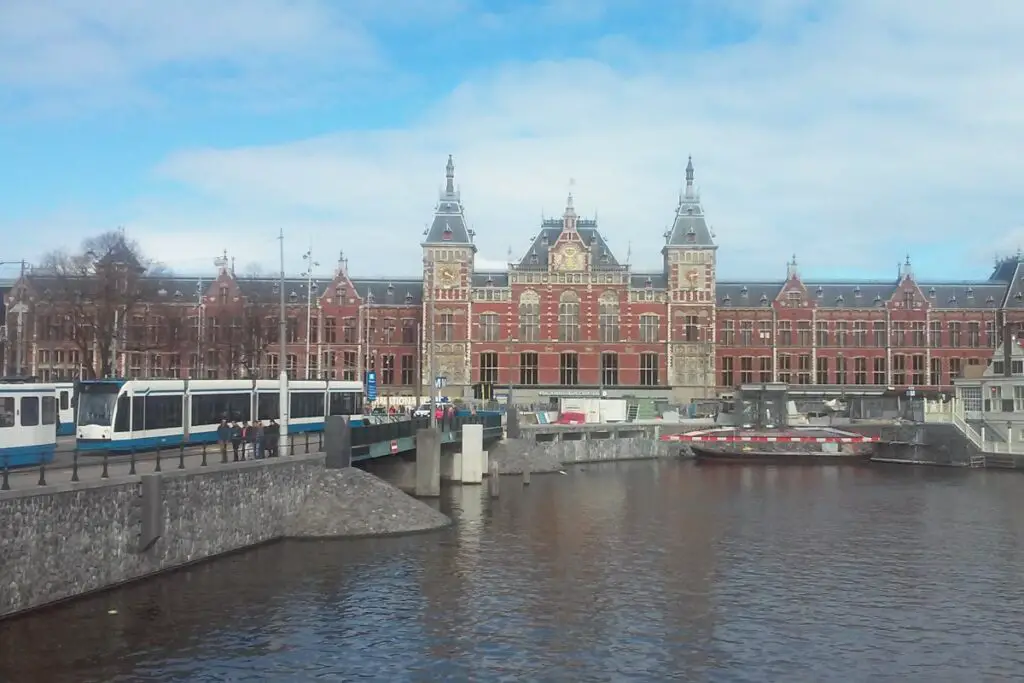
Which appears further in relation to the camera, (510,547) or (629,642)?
(510,547)

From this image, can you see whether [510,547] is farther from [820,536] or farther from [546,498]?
[546,498]

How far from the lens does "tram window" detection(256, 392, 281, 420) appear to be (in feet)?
169

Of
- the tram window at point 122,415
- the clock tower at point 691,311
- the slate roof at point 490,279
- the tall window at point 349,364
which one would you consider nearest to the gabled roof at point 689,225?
the clock tower at point 691,311

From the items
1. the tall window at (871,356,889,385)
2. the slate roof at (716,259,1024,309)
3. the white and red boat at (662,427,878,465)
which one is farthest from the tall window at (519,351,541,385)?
the tall window at (871,356,889,385)

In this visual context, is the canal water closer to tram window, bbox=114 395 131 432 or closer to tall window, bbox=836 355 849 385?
tram window, bbox=114 395 131 432

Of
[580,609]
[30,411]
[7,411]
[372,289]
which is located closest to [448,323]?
[372,289]

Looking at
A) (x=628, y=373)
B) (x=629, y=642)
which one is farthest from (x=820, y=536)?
(x=628, y=373)

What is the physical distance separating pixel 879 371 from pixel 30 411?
8696cm

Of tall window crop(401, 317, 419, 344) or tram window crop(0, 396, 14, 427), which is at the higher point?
tall window crop(401, 317, 419, 344)

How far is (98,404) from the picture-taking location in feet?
135

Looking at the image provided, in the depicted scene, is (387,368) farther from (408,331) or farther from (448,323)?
(448,323)

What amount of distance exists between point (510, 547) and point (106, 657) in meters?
18.0

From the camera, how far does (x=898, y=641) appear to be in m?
27.1

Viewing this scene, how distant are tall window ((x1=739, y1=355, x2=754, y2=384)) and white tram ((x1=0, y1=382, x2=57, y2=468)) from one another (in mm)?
78715
